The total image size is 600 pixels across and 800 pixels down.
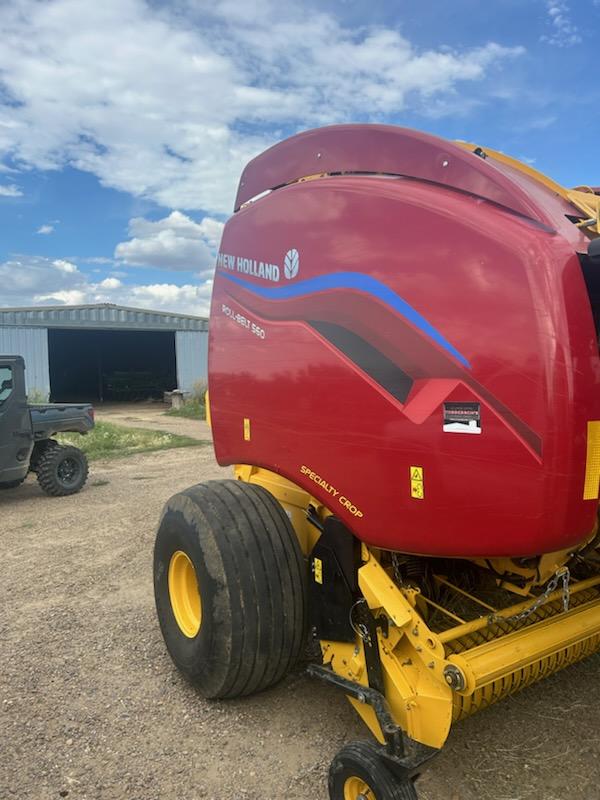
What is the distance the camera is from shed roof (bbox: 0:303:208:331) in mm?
23122

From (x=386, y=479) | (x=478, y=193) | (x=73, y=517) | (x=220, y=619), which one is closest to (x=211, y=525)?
(x=220, y=619)

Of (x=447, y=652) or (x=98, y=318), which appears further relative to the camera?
(x=98, y=318)

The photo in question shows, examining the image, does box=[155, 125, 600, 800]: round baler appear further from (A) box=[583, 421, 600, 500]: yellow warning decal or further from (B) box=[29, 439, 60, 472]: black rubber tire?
(B) box=[29, 439, 60, 472]: black rubber tire

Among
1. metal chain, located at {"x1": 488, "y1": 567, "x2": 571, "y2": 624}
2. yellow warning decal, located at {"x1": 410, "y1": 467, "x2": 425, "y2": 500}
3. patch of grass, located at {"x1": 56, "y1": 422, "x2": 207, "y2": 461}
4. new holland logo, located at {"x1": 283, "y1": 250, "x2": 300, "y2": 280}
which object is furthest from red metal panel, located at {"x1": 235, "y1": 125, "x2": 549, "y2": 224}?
patch of grass, located at {"x1": 56, "y1": 422, "x2": 207, "y2": 461}

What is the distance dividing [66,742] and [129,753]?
1.12 feet

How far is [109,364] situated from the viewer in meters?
34.7

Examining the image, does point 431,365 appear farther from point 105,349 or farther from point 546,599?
point 105,349

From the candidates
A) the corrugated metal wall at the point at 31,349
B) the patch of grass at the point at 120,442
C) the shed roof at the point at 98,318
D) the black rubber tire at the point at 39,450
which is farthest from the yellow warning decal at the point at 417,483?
the shed roof at the point at 98,318

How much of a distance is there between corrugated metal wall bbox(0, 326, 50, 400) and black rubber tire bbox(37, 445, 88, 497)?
46.7 ft

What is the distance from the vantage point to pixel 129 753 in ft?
9.50

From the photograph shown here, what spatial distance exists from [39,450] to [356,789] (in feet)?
24.6

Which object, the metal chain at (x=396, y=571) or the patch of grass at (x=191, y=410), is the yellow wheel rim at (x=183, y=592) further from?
the patch of grass at (x=191, y=410)

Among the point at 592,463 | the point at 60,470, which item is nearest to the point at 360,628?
the point at 592,463

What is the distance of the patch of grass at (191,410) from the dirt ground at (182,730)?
51.4 ft
